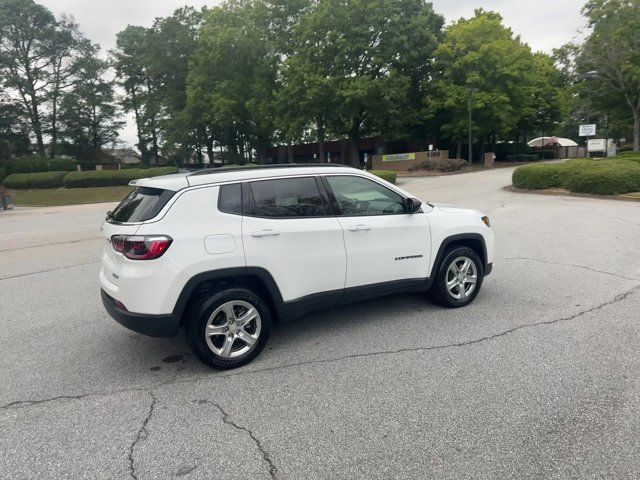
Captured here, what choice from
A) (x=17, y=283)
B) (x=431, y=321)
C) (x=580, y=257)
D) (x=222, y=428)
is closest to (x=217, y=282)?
(x=222, y=428)

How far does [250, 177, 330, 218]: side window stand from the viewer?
3.97m

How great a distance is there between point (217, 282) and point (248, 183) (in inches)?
36.6

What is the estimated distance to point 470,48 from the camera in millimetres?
37531

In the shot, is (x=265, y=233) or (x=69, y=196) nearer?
(x=265, y=233)

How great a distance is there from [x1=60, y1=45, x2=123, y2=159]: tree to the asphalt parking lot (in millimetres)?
56285

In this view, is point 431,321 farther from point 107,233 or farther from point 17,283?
point 17,283

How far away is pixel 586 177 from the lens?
16.5 m

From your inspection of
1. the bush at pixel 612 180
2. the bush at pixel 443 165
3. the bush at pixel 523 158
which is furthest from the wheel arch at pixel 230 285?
the bush at pixel 523 158

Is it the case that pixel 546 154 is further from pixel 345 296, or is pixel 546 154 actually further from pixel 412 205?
pixel 345 296

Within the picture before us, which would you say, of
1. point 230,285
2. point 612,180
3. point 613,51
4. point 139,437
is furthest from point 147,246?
point 613,51

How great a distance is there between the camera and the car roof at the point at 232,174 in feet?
12.5

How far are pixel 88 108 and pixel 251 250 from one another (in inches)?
2390

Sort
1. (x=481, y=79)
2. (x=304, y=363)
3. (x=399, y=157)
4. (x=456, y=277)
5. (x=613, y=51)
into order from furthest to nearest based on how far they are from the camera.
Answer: (x=399, y=157), (x=481, y=79), (x=613, y=51), (x=456, y=277), (x=304, y=363)

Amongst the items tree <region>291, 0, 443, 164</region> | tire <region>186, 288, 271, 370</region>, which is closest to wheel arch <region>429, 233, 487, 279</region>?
tire <region>186, 288, 271, 370</region>
